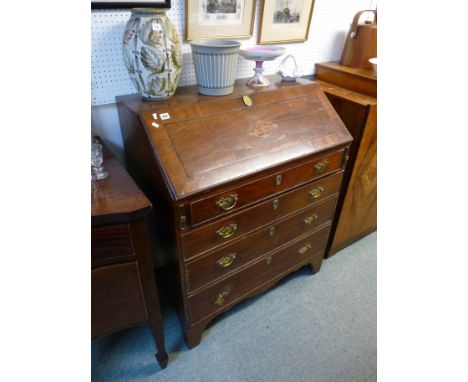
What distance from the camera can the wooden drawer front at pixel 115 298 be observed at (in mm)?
925

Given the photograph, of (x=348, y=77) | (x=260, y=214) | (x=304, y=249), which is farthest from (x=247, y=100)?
(x=304, y=249)

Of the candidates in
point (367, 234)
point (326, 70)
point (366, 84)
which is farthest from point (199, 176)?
point (367, 234)

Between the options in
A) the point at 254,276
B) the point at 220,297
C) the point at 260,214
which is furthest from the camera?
the point at 254,276

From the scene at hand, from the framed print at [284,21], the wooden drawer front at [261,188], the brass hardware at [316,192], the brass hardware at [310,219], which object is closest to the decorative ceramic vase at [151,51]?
the wooden drawer front at [261,188]

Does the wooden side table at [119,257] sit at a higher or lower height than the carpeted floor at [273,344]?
higher

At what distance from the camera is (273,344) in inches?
56.7

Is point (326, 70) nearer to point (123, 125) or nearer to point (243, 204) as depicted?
point (243, 204)

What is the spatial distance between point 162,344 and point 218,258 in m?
0.45

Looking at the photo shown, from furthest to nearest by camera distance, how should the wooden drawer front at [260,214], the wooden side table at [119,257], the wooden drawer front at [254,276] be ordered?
the wooden drawer front at [254,276] < the wooden drawer front at [260,214] < the wooden side table at [119,257]

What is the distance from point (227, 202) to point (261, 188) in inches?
6.3

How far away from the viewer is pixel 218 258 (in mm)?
1187

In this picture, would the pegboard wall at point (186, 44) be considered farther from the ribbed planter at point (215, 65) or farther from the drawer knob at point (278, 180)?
the drawer knob at point (278, 180)

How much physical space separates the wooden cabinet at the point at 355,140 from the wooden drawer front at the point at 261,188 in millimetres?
212

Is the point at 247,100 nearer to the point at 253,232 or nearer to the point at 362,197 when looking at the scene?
the point at 253,232
